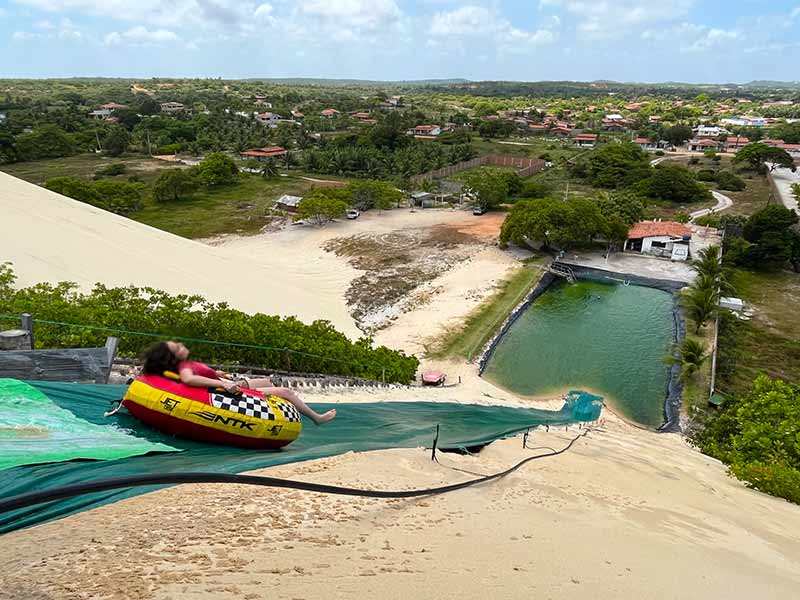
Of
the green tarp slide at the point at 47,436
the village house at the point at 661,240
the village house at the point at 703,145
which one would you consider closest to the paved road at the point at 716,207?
the village house at the point at 661,240

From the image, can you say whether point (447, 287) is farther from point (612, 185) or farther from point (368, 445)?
point (612, 185)

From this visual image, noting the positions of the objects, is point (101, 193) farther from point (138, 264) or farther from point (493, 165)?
point (493, 165)

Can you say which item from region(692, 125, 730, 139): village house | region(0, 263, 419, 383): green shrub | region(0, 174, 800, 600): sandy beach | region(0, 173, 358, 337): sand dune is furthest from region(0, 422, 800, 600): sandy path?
region(692, 125, 730, 139): village house

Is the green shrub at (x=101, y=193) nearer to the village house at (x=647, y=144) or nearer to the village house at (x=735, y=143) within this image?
the village house at (x=647, y=144)

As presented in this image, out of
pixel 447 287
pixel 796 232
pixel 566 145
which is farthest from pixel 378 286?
pixel 566 145

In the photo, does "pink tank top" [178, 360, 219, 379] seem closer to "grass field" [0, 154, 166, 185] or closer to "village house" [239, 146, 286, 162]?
"grass field" [0, 154, 166, 185]

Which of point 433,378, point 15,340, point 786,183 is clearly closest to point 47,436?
point 15,340
